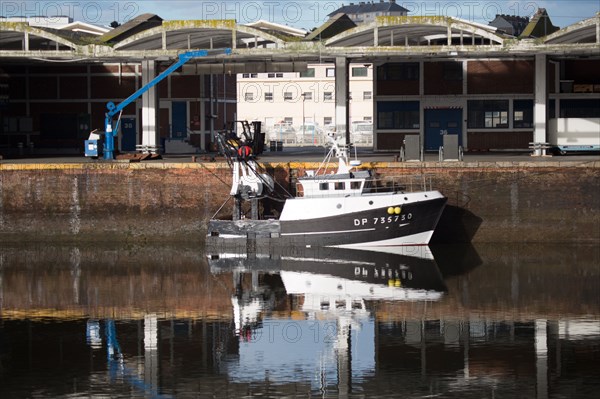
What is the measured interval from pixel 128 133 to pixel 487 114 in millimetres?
16665

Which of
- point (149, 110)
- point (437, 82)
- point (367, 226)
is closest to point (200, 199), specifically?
point (367, 226)

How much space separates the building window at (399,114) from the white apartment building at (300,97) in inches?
1574

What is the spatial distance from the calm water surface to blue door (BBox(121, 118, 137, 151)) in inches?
604

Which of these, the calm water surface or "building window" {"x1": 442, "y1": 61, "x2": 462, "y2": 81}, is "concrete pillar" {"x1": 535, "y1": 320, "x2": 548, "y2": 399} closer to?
the calm water surface

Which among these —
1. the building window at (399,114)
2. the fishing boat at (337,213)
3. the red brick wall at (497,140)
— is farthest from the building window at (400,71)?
the fishing boat at (337,213)

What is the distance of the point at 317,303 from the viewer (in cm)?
3034

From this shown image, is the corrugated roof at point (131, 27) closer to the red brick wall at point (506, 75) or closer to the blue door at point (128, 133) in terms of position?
the blue door at point (128, 133)

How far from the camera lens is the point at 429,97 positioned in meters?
52.6

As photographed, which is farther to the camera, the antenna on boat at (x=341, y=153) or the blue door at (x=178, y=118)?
the blue door at (x=178, y=118)

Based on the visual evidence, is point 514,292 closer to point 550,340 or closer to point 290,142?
point 550,340

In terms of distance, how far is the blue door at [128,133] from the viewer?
179 ft

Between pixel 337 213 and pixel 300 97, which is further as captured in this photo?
pixel 300 97

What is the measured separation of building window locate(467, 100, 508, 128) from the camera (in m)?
52.2

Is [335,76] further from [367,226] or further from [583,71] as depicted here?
[583,71]
